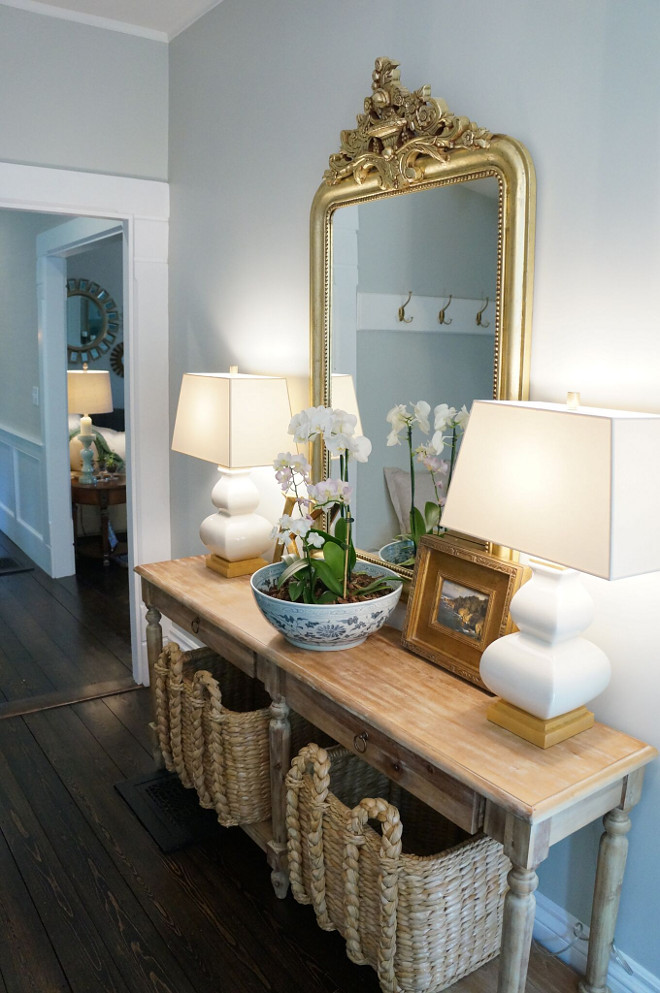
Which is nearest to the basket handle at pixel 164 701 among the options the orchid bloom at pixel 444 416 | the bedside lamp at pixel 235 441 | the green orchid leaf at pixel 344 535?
the bedside lamp at pixel 235 441

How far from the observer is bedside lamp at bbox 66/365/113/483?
5.62 meters

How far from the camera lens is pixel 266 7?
2590 millimetres

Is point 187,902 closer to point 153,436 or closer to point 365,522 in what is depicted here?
point 365,522

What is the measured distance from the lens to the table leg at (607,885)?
63.7 inches

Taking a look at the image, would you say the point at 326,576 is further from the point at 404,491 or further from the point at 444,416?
the point at 444,416

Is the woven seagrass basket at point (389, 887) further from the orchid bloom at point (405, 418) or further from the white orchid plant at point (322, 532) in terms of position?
the orchid bloom at point (405, 418)

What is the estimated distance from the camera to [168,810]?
254cm

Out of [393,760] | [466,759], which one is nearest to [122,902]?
[393,760]

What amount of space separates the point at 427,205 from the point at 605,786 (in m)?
1.34

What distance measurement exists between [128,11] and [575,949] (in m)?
3.29

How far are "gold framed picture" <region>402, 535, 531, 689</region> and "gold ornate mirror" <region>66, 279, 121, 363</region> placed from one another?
6.05m

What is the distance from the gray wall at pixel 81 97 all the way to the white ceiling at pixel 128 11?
0.03 m

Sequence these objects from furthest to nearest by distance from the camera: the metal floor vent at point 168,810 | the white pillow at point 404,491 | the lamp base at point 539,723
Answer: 1. the metal floor vent at point 168,810
2. the white pillow at point 404,491
3. the lamp base at point 539,723

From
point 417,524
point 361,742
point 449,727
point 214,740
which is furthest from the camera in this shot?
point 214,740
